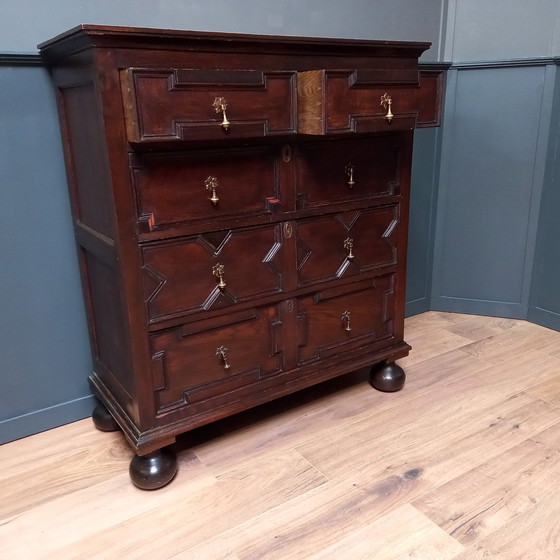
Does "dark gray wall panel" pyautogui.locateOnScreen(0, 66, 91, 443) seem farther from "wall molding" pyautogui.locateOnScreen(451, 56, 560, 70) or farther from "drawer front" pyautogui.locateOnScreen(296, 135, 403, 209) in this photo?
"wall molding" pyautogui.locateOnScreen(451, 56, 560, 70)

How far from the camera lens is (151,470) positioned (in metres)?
1.38

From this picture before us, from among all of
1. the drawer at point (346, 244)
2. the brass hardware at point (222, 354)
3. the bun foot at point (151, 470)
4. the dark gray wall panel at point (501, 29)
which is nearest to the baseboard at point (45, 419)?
the bun foot at point (151, 470)

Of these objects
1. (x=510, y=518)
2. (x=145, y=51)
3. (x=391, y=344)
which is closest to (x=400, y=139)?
(x=391, y=344)

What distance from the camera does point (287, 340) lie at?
60.6 inches

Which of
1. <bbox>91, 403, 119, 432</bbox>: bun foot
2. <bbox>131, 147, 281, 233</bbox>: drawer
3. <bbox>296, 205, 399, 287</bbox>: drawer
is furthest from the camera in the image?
<bbox>91, 403, 119, 432</bbox>: bun foot

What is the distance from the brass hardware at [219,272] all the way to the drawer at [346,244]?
9.4 inches

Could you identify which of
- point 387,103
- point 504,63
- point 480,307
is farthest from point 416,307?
point 387,103

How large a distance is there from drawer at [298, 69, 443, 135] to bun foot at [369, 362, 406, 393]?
79 centimetres

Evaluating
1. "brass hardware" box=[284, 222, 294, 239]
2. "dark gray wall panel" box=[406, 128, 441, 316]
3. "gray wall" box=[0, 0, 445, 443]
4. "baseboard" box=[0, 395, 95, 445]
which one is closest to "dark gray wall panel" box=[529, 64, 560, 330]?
"dark gray wall panel" box=[406, 128, 441, 316]

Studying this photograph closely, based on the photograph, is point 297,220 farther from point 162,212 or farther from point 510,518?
point 510,518

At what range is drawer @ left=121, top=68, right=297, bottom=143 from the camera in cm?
111

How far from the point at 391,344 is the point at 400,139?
644 mm

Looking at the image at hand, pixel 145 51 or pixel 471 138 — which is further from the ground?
pixel 145 51

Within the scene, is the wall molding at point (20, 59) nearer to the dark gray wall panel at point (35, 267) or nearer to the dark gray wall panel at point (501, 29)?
the dark gray wall panel at point (35, 267)
